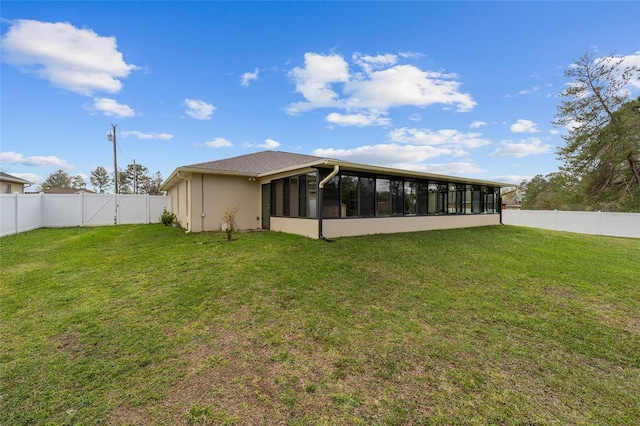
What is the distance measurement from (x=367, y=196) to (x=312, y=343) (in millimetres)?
6652

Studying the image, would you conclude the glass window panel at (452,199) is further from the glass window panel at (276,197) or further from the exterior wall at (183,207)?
the exterior wall at (183,207)

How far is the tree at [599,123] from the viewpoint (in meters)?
13.8

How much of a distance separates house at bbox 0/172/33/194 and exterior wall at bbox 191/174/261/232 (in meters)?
15.6

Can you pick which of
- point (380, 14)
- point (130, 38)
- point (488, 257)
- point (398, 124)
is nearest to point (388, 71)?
point (380, 14)

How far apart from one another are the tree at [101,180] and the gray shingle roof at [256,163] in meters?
34.8

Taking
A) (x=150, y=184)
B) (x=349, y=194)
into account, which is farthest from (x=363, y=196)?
(x=150, y=184)

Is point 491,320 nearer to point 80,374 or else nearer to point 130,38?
point 80,374

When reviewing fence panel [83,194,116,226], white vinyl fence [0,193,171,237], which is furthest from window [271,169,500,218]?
fence panel [83,194,116,226]

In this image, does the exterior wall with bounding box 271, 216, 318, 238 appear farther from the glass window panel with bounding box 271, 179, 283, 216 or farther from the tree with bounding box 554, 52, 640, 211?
the tree with bounding box 554, 52, 640, 211

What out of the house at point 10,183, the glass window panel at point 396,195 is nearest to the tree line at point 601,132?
the glass window panel at point 396,195

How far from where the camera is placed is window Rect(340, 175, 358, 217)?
27.9 ft

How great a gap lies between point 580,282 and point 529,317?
8.86 feet

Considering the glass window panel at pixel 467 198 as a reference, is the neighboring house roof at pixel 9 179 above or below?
above

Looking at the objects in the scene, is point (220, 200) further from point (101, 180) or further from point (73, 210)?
point (101, 180)
